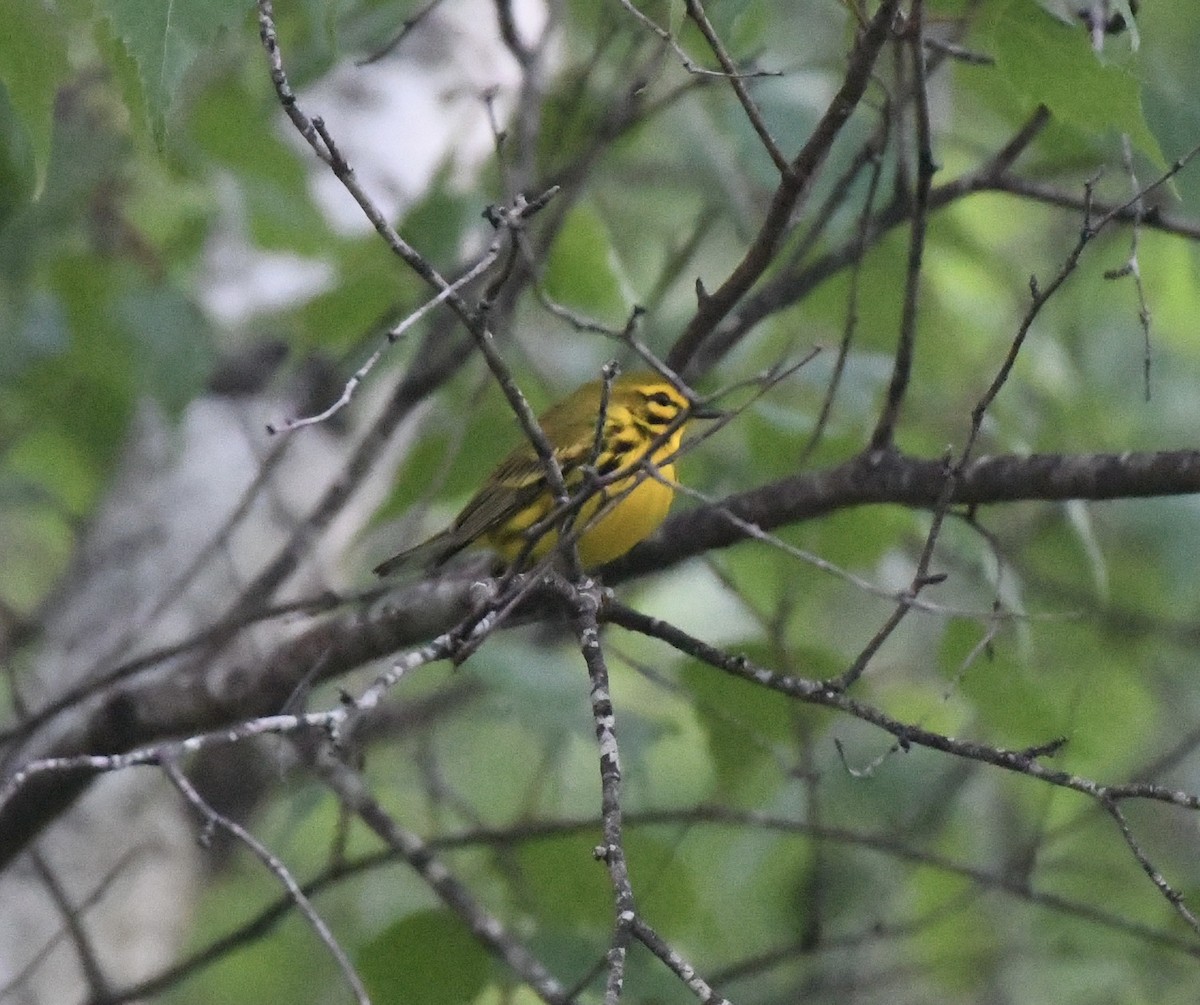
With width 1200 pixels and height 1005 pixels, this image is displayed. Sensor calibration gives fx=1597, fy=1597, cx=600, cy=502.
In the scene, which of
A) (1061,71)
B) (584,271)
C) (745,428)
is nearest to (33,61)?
(1061,71)

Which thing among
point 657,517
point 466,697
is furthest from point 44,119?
point 466,697

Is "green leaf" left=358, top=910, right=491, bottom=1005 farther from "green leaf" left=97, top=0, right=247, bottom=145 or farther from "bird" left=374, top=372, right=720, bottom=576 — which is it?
"green leaf" left=97, top=0, right=247, bottom=145

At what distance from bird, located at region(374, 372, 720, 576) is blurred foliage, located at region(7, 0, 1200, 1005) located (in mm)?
95

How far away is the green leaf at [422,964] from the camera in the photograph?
2.49 meters

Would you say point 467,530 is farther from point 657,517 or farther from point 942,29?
point 942,29

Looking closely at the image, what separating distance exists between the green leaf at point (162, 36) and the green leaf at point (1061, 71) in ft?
2.86

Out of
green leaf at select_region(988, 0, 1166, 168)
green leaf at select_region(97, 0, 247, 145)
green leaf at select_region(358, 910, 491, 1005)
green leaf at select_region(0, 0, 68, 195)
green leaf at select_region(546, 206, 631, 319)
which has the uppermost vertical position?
green leaf at select_region(546, 206, 631, 319)

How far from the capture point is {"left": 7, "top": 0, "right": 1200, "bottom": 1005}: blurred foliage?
2.50 m

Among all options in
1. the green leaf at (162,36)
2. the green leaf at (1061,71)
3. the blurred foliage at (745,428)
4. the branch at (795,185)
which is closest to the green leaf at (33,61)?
the blurred foliage at (745,428)

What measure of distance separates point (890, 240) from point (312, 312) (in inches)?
44.9

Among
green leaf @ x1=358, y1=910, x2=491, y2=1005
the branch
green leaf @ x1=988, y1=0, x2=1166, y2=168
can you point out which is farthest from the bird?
green leaf @ x1=988, y1=0, x2=1166, y2=168

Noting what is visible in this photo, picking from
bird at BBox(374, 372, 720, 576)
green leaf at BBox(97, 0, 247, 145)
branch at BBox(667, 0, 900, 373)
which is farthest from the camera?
bird at BBox(374, 372, 720, 576)

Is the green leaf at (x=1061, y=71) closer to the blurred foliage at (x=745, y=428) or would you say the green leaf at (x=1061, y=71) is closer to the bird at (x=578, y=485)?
the blurred foliage at (x=745, y=428)

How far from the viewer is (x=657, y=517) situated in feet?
8.93
